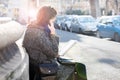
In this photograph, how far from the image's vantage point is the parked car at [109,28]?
63.5ft

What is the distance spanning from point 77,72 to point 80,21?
25.4 m

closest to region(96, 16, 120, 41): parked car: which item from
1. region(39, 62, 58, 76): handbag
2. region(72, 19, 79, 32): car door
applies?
region(72, 19, 79, 32): car door

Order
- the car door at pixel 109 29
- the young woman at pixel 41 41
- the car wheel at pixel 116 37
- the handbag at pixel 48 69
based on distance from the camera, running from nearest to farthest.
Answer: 1. the handbag at pixel 48 69
2. the young woman at pixel 41 41
3. the car wheel at pixel 116 37
4. the car door at pixel 109 29

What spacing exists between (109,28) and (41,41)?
1655 cm

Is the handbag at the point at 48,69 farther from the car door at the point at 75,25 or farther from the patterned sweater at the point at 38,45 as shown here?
the car door at the point at 75,25

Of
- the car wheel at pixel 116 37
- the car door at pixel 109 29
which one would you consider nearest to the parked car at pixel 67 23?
the car door at pixel 109 29

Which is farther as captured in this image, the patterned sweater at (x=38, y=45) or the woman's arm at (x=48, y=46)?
the woman's arm at (x=48, y=46)

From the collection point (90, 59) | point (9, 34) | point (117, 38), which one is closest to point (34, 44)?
point (9, 34)

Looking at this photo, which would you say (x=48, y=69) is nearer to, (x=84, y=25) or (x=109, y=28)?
(x=109, y=28)

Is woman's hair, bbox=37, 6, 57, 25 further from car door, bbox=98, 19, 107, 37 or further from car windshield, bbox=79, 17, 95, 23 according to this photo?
car windshield, bbox=79, 17, 95, 23

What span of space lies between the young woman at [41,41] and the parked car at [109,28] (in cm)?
1535

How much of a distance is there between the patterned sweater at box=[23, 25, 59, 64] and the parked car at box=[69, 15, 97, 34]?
23348 millimetres

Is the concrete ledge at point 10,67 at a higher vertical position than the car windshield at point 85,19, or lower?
higher

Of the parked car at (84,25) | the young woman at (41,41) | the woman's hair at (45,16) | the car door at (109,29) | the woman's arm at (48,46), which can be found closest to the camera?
the young woman at (41,41)
